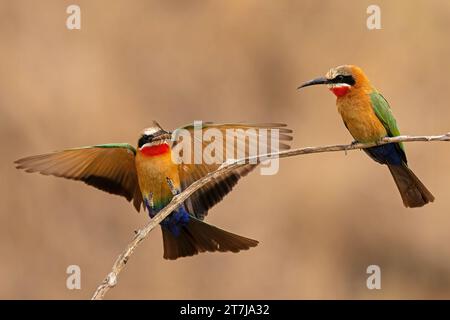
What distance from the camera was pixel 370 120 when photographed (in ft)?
8.96

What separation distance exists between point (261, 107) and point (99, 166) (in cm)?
264

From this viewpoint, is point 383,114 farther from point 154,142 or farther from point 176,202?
point 176,202

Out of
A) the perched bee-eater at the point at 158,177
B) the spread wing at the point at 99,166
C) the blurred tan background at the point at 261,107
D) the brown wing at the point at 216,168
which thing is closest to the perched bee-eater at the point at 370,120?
the brown wing at the point at 216,168

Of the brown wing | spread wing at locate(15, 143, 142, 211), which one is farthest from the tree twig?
spread wing at locate(15, 143, 142, 211)

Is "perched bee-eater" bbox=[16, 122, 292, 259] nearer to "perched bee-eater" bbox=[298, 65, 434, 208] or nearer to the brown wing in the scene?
the brown wing

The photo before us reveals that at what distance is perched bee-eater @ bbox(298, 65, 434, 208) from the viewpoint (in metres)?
2.73

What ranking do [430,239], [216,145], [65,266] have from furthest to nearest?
[430,239], [65,266], [216,145]

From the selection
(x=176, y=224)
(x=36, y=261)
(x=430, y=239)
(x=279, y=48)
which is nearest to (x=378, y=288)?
(x=430, y=239)

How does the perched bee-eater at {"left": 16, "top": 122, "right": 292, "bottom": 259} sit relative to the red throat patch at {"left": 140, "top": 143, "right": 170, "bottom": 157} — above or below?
below

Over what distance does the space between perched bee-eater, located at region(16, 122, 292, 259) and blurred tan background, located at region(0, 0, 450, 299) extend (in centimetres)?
221

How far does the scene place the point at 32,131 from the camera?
16.1 feet

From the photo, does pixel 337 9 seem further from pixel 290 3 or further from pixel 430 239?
pixel 430 239

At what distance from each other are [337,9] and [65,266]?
213 cm

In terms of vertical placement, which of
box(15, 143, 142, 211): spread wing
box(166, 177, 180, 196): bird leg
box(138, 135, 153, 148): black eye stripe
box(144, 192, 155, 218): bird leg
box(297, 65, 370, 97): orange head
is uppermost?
box(297, 65, 370, 97): orange head
